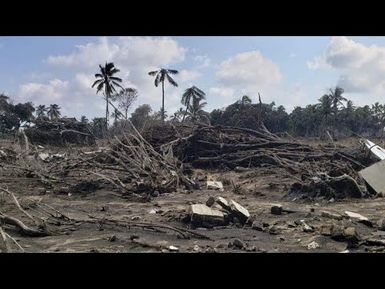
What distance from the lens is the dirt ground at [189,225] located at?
6648mm

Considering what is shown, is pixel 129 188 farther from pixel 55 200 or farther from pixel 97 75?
pixel 97 75

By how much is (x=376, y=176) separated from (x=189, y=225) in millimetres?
5620

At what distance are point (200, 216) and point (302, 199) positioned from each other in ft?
11.8

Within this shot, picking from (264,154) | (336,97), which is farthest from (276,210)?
(336,97)

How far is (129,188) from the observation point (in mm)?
11664

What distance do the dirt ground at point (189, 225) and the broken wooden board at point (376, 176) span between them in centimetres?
66

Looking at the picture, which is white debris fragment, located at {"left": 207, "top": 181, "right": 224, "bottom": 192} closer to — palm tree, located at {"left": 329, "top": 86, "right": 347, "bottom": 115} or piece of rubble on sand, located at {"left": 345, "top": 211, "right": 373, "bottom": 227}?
piece of rubble on sand, located at {"left": 345, "top": 211, "right": 373, "bottom": 227}

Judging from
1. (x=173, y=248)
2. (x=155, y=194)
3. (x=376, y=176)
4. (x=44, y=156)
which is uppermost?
(x=44, y=156)

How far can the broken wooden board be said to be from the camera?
10738mm

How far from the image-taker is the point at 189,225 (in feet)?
26.5

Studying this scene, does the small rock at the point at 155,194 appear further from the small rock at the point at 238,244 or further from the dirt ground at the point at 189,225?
the small rock at the point at 238,244

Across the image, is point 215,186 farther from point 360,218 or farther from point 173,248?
point 173,248
